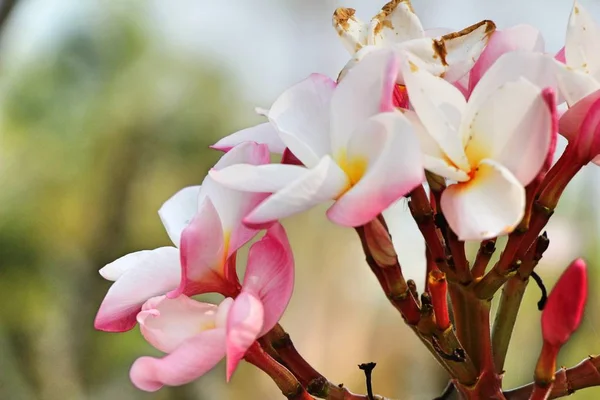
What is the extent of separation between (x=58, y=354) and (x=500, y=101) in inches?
43.6

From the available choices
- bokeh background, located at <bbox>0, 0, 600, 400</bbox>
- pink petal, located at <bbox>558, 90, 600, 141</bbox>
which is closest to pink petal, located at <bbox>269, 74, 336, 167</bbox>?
pink petal, located at <bbox>558, 90, 600, 141</bbox>

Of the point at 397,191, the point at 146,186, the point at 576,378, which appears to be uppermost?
the point at 146,186

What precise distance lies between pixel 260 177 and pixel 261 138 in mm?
76

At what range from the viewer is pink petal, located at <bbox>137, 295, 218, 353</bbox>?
277 mm

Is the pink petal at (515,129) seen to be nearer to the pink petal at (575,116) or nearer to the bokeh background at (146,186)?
the pink petal at (575,116)

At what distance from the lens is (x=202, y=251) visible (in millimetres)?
281

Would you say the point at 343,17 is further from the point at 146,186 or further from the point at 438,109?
the point at 146,186

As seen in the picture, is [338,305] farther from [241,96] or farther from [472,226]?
[472,226]

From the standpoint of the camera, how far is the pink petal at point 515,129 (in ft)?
0.79

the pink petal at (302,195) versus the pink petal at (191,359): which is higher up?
the pink petal at (302,195)

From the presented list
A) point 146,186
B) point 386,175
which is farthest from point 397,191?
point 146,186

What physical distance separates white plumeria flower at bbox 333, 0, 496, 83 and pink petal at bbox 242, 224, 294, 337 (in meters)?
0.08

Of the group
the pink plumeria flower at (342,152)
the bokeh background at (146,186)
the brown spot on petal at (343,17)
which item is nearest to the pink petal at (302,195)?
the pink plumeria flower at (342,152)

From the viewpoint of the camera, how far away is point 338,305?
1.29 m
